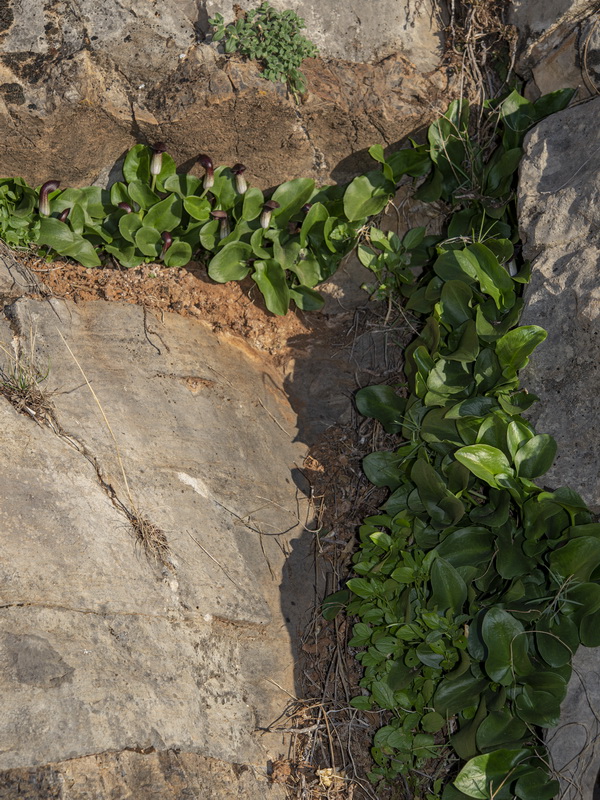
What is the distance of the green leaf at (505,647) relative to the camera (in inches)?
97.7

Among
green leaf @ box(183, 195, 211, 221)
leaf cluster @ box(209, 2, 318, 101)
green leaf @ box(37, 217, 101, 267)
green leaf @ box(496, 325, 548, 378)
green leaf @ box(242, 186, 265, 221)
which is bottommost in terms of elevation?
green leaf @ box(37, 217, 101, 267)

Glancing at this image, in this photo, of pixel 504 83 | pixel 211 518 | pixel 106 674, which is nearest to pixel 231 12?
pixel 504 83

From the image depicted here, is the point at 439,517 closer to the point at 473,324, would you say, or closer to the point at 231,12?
the point at 473,324

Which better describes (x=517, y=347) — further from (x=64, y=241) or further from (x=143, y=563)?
(x=64, y=241)

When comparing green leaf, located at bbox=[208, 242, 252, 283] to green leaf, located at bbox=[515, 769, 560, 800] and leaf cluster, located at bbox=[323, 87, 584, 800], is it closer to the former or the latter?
leaf cluster, located at bbox=[323, 87, 584, 800]

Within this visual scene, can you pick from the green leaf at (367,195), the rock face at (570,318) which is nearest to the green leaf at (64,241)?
the green leaf at (367,195)

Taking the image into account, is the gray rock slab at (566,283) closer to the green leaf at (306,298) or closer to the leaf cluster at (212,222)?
the leaf cluster at (212,222)

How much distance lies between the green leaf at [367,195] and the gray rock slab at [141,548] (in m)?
0.99

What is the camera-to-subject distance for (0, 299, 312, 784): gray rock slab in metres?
2.41

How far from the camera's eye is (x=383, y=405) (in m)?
3.38

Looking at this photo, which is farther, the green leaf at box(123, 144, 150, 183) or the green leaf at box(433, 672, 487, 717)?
the green leaf at box(123, 144, 150, 183)

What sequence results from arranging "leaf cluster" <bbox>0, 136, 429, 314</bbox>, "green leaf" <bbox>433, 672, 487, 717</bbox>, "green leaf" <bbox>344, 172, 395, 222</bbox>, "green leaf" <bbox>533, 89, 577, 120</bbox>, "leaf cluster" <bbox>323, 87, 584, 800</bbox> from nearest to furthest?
"leaf cluster" <bbox>323, 87, 584, 800</bbox> < "green leaf" <bbox>433, 672, 487, 717</bbox> < "green leaf" <bbox>533, 89, 577, 120</bbox> < "leaf cluster" <bbox>0, 136, 429, 314</bbox> < "green leaf" <bbox>344, 172, 395, 222</bbox>

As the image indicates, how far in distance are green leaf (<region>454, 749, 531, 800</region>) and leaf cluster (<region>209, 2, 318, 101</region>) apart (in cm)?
322

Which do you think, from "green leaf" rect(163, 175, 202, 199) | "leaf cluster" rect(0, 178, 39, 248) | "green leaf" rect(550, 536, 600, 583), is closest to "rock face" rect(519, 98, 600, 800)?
"green leaf" rect(550, 536, 600, 583)
